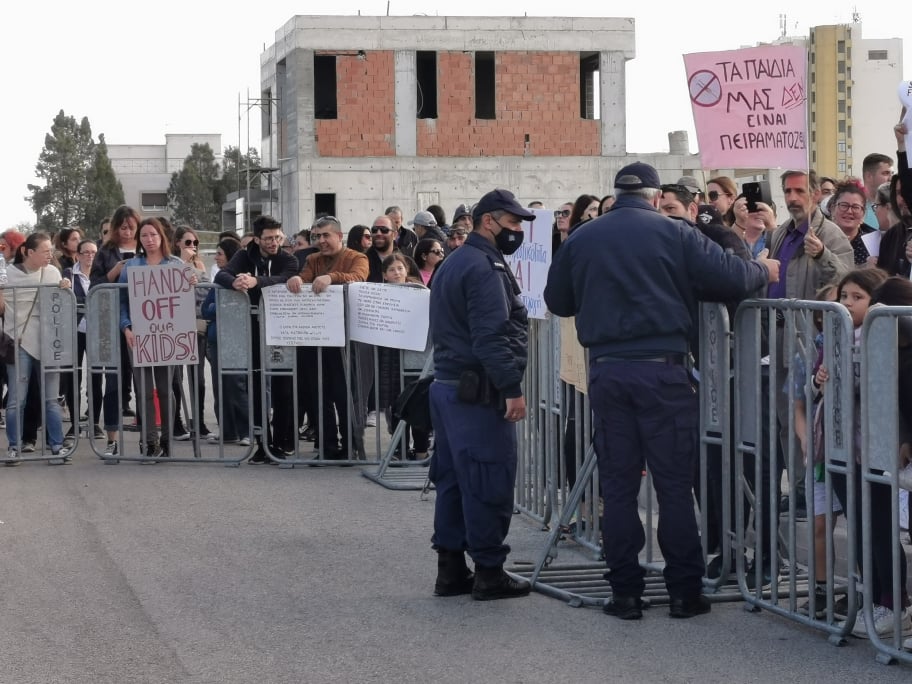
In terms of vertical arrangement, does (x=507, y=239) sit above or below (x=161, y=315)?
above

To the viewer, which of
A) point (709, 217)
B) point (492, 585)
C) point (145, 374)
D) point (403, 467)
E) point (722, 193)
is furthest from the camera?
point (145, 374)

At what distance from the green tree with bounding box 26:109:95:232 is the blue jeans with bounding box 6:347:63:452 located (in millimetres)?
99269

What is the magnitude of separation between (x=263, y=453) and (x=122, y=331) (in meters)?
1.70

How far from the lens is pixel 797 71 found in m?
8.78

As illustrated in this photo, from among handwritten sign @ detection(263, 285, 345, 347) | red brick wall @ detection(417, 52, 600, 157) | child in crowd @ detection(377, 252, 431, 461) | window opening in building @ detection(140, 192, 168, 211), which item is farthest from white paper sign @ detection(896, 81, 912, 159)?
window opening in building @ detection(140, 192, 168, 211)

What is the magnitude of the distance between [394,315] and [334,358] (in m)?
0.73

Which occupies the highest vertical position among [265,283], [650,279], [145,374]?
[650,279]

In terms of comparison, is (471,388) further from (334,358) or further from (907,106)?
(334,358)

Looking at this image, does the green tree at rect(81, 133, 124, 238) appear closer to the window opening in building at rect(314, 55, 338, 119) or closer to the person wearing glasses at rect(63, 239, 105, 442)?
the window opening in building at rect(314, 55, 338, 119)

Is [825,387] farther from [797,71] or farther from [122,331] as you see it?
[122,331]

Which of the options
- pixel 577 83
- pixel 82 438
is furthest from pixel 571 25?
pixel 82 438

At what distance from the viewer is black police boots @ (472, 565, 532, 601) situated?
754cm

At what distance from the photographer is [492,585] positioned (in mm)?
7543

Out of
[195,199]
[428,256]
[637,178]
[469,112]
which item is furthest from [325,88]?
[195,199]
